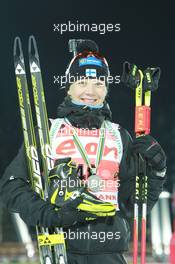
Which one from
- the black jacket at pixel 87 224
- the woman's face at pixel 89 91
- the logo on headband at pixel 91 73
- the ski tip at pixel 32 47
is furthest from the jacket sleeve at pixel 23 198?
the ski tip at pixel 32 47

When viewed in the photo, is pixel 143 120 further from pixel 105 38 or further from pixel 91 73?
pixel 105 38

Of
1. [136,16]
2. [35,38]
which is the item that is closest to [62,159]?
[35,38]

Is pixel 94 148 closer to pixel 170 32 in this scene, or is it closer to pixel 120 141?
pixel 120 141

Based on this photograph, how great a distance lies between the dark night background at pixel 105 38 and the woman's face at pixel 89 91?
11.8 inches

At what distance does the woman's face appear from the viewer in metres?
3.61

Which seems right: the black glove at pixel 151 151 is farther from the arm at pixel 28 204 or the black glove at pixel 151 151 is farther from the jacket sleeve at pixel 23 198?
the jacket sleeve at pixel 23 198

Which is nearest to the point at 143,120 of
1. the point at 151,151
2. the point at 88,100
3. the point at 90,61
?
the point at 151,151

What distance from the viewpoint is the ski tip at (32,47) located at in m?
4.03

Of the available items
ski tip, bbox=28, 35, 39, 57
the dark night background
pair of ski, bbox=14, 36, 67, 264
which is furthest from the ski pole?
ski tip, bbox=28, 35, 39, 57

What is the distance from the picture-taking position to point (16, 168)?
11.7 ft

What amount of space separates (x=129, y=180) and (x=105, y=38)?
3.48 ft

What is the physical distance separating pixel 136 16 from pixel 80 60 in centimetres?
118

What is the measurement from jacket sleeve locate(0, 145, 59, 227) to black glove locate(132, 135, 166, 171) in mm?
540

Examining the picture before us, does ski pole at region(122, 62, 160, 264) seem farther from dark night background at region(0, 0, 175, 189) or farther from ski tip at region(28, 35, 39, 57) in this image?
ski tip at region(28, 35, 39, 57)
